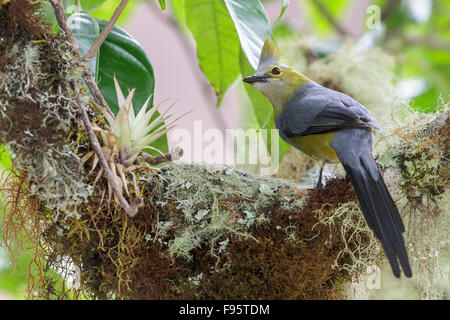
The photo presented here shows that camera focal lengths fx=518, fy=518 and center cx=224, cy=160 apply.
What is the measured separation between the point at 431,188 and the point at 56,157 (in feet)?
4.21

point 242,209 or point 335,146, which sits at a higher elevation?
point 335,146

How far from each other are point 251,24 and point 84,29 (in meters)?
0.67

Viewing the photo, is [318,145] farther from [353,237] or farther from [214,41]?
[214,41]

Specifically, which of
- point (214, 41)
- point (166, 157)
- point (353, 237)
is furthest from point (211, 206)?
point (214, 41)

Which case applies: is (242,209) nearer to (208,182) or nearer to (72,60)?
(208,182)

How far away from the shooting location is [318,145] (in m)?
2.24

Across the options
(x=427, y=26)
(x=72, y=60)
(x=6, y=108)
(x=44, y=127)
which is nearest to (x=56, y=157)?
(x=44, y=127)

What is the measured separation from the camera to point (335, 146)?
207 cm

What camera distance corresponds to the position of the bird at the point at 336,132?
5.55 ft

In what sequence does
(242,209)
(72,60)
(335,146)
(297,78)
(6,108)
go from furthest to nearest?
(297,78), (335,146), (242,209), (72,60), (6,108)

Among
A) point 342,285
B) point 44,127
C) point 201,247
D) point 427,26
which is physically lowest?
point 342,285

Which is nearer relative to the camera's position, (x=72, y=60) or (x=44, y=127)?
(x=44, y=127)

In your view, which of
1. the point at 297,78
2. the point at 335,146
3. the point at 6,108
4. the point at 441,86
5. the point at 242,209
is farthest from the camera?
the point at 441,86

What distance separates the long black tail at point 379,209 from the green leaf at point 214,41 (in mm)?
973
